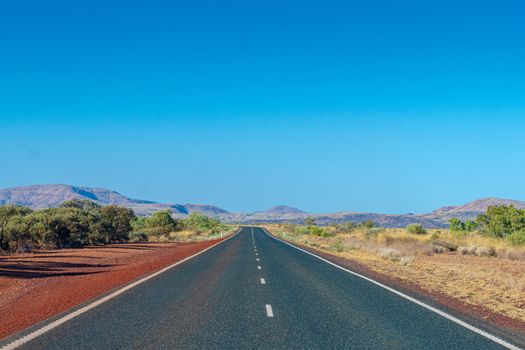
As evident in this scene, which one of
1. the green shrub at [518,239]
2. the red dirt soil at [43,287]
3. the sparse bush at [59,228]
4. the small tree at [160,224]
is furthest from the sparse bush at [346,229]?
the red dirt soil at [43,287]

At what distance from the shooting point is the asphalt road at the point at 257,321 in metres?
7.93

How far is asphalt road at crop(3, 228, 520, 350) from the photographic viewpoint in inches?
312

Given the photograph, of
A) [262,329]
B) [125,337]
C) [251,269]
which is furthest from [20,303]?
[251,269]

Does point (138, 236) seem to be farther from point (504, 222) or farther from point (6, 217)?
point (504, 222)

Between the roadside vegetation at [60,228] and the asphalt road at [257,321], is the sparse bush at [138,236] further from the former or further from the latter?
the asphalt road at [257,321]

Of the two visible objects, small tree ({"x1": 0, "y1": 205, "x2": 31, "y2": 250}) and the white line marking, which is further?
small tree ({"x1": 0, "y1": 205, "x2": 31, "y2": 250})

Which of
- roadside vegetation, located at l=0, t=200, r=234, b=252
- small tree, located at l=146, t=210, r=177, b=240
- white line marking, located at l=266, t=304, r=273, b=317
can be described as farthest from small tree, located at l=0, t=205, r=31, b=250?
white line marking, located at l=266, t=304, r=273, b=317

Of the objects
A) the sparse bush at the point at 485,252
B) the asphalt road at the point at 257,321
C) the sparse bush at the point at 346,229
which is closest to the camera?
the asphalt road at the point at 257,321

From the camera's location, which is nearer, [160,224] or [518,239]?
[518,239]

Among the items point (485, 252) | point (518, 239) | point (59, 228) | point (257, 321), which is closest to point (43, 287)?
point (257, 321)

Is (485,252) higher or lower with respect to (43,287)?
higher

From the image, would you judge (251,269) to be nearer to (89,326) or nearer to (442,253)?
(89,326)

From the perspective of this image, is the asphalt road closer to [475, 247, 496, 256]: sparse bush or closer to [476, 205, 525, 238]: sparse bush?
[475, 247, 496, 256]: sparse bush

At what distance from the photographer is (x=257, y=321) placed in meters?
9.77
